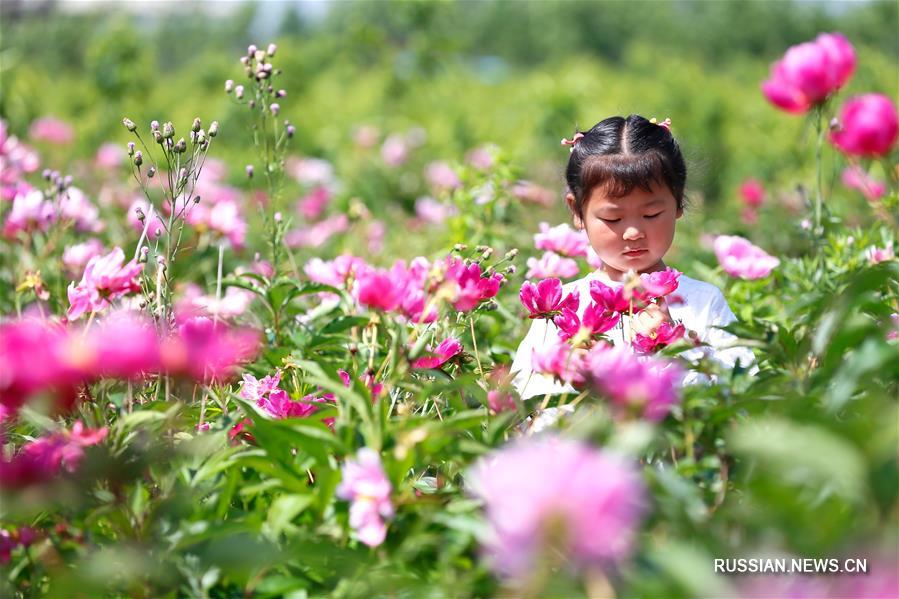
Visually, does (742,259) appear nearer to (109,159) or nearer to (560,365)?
(560,365)

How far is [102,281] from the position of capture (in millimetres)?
1784

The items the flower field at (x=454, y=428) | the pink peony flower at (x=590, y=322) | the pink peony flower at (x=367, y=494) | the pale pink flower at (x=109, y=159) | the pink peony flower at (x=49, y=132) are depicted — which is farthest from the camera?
the pink peony flower at (x=49, y=132)

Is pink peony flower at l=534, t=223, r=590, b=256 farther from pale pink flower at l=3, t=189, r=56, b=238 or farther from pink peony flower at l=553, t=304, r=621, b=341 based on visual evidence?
pale pink flower at l=3, t=189, r=56, b=238

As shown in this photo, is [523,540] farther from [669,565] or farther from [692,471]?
[692,471]

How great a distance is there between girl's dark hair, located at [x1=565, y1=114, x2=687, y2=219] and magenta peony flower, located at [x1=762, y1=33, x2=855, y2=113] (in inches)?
10.9

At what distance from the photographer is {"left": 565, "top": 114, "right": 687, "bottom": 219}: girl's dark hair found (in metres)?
2.36

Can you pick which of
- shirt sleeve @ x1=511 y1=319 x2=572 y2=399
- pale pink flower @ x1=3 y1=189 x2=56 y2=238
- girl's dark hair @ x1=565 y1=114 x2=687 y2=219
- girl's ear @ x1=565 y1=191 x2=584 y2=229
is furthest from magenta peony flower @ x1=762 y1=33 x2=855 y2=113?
pale pink flower @ x1=3 y1=189 x2=56 y2=238

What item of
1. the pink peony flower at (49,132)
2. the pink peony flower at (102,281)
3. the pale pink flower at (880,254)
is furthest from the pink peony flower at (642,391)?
the pink peony flower at (49,132)

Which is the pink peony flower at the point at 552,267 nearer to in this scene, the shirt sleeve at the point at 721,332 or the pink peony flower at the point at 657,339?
the shirt sleeve at the point at 721,332

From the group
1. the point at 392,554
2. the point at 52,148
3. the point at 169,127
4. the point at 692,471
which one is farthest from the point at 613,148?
the point at 52,148

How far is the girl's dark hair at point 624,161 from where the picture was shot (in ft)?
7.75

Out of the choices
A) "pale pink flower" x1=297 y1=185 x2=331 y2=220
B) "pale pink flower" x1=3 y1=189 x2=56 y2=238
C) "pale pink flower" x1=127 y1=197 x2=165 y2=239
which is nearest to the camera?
"pale pink flower" x1=127 y1=197 x2=165 y2=239

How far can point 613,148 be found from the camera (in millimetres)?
2434

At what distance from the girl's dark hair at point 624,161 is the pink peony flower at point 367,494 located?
1.30 m
